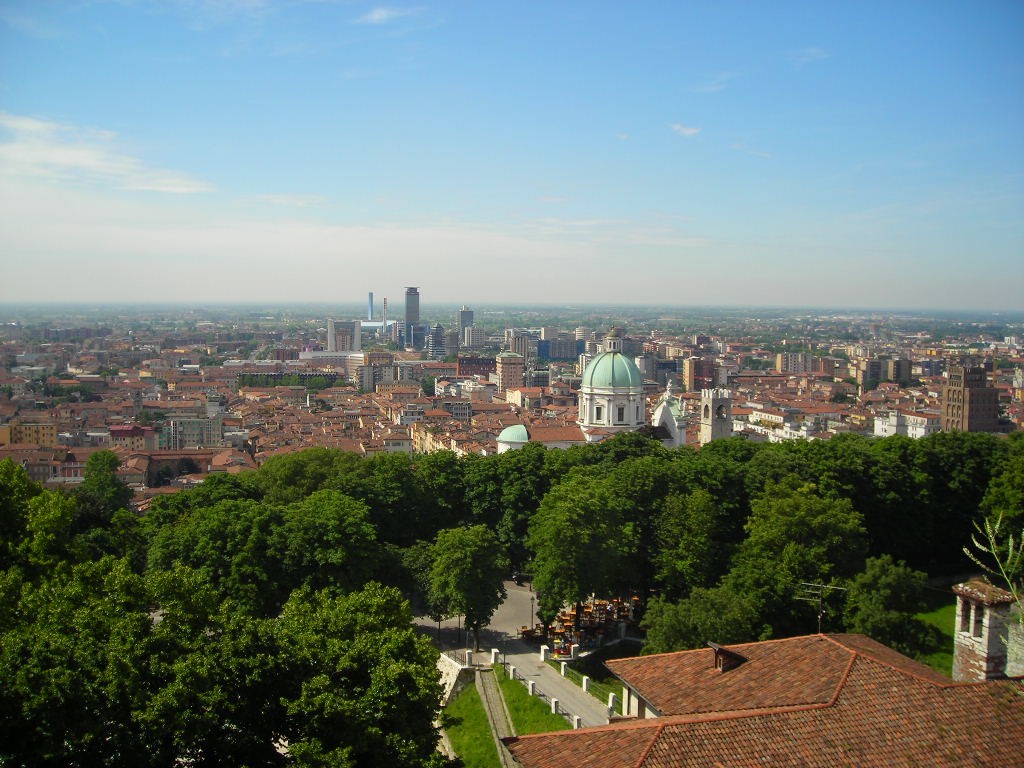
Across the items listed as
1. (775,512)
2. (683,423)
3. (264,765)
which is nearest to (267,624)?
(264,765)

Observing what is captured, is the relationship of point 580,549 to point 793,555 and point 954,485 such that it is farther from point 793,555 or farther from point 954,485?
point 954,485

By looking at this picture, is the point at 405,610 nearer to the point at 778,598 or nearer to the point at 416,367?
the point at 778,598

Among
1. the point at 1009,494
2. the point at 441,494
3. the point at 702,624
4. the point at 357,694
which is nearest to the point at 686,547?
the point at 702,624

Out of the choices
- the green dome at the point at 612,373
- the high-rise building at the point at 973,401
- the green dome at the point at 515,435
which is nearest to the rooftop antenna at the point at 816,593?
the green dome at the point at 515,435

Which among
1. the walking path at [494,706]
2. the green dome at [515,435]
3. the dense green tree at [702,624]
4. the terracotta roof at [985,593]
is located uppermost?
the terracotta roof at [985,593]

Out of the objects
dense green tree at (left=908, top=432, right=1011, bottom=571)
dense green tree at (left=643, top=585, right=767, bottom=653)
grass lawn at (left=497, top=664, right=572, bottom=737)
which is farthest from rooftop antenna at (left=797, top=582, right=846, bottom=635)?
dense green tree at (left=908, top=432, right=1011, bottom=571)

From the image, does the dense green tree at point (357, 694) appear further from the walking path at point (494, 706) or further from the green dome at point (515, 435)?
the green dome at point (515, 435)

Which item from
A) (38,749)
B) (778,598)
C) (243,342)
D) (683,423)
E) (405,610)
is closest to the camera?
(38,749)
